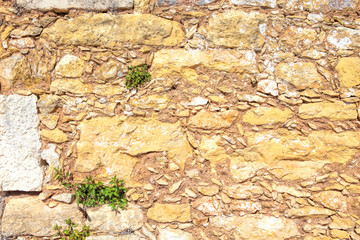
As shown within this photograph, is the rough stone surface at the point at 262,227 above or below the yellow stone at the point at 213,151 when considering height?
below

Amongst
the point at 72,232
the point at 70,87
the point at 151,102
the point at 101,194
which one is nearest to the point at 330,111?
the point at 151,102

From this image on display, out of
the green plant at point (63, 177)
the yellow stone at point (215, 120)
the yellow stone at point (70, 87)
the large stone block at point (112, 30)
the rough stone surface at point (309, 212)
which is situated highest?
the large stone block at point (112, 30)

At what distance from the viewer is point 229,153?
7.40 feet

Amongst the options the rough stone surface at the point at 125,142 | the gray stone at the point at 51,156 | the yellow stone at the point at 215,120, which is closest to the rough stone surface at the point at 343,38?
the yellow stone at the point at 215,120

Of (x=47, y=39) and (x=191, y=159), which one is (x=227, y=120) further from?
(x=47, y=39)

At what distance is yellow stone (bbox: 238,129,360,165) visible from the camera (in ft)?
7.19

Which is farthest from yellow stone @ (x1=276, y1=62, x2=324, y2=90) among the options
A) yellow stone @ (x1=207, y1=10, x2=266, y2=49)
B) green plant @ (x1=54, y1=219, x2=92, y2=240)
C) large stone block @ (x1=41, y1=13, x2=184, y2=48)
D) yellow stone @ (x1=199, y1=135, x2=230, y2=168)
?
green plant @ (x1=54, y1=219, x2=92, y2=240)

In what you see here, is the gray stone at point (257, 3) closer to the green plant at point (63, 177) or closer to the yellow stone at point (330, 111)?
the yellow stone at point (330, 111)

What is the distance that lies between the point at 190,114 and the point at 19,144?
1.39 meters

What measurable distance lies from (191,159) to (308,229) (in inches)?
41.7

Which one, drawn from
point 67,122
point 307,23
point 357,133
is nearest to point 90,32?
point 67,122

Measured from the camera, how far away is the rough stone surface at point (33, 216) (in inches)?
91.0

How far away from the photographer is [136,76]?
2.23m

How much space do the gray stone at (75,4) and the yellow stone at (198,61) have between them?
0.47m
